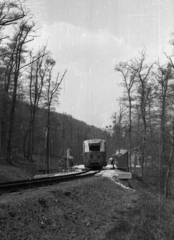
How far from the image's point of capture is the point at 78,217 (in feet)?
26.5

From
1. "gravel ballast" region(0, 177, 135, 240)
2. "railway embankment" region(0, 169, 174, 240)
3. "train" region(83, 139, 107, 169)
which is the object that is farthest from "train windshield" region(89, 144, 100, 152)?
"gravel ballast" region(0, 177, 135, 240)

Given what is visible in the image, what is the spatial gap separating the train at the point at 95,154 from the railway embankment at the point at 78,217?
17600 millimetres

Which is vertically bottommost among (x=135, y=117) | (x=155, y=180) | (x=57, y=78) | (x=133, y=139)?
(x=155, y=180)

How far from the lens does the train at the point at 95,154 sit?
29812 mm

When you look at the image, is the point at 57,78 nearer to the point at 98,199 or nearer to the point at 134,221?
the point at 98,199

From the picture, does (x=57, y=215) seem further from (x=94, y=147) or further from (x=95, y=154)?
(x=94, y=147)

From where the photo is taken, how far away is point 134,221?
360 inches

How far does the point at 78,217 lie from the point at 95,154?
2187 centimetres

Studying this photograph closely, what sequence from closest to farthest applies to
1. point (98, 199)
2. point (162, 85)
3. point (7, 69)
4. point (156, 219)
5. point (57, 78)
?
point (156, 219) → point (98, 199) → point (162, 85) → point (7, 69) → point (57, 78)

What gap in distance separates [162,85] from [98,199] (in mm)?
18001

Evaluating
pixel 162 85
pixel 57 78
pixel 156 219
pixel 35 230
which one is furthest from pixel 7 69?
pixel 35 230

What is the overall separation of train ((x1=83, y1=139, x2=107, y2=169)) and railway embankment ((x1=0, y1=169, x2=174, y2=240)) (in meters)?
17.6

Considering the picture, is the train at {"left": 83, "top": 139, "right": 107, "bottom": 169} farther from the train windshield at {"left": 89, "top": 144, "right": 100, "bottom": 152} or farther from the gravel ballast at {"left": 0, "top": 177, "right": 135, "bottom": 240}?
the gravel ballast at {"left": 0, "top": 177, "right": 135, "bottom": 240}

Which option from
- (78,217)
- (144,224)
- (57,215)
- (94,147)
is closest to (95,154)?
(94,147)
